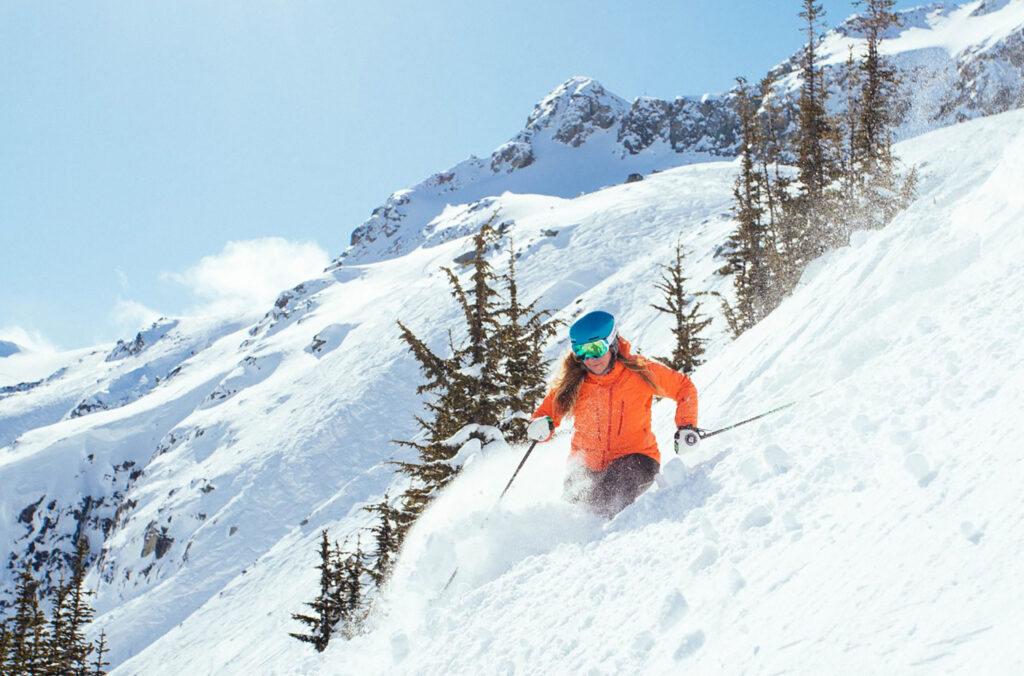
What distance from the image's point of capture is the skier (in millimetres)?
4891

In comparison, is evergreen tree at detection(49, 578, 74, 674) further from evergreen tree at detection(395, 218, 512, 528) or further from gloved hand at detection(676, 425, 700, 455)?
gloved hand at detection(676, 425, 700, 455)

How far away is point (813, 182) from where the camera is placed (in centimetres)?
2272

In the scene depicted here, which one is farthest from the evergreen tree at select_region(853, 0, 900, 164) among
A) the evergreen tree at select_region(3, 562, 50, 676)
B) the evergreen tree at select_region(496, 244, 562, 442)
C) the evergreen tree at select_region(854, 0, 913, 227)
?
the evergreen tree at select_region(3, 562, 50, 676)

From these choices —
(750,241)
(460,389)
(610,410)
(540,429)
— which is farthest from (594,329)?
(750,241)

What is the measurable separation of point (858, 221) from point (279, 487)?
134 ft

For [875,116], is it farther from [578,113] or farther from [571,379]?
[578,113]

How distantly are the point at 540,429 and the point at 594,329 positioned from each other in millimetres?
1142

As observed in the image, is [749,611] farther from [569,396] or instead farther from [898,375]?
[569,396]

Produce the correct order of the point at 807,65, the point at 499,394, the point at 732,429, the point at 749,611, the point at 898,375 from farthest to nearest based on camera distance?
the point at 807,65
the point at 499,394
the point at 732,429
the point at 898,375
the point at 749,611

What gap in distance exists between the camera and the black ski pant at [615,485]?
4.76 m

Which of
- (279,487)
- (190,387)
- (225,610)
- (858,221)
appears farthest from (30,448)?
(858,221)

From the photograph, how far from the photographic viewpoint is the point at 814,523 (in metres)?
3.00

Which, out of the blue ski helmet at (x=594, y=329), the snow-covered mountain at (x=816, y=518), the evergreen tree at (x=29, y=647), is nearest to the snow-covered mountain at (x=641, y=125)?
the snow-covered mountain at (x=816, y=518)

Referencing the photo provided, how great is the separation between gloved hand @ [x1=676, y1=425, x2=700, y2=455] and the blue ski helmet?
38.0 inches
